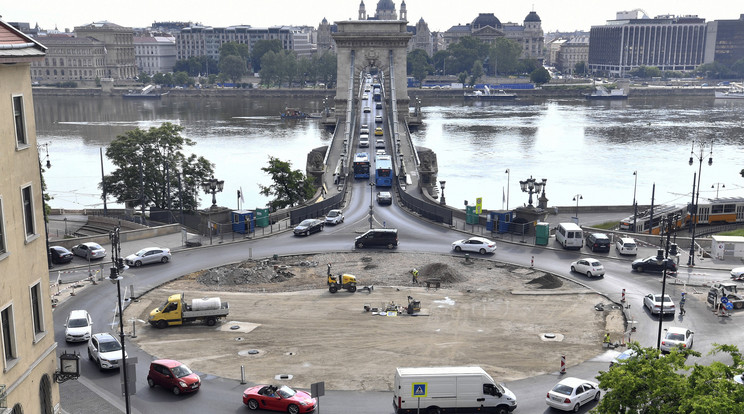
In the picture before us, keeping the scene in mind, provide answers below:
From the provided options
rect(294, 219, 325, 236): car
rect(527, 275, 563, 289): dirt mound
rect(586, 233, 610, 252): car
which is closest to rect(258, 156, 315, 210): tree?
rect(294, 219, 325, 236): car

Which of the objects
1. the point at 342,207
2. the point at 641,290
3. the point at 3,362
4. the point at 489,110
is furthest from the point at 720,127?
the point at 3,362

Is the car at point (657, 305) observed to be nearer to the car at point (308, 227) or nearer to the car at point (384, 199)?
the car at point (308, 227)

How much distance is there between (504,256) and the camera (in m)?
44.6

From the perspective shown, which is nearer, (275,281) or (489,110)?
(275,281)

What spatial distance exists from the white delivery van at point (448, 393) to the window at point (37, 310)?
10773mm

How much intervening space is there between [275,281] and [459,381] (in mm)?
17706

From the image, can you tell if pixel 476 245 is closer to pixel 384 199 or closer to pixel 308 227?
pixel 308 227

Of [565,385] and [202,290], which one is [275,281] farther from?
[565,385]

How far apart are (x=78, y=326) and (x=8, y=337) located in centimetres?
1562

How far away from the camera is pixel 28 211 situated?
55.8 ft

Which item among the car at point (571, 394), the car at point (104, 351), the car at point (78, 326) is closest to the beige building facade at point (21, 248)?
the car at point (104, 351)

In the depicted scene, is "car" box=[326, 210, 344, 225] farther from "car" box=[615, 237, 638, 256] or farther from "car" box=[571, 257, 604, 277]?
"car" box=[615, 237, 638, 256]

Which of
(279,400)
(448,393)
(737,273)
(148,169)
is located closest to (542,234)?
(737,273)

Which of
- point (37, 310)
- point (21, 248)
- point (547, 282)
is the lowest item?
point (547, 282)
